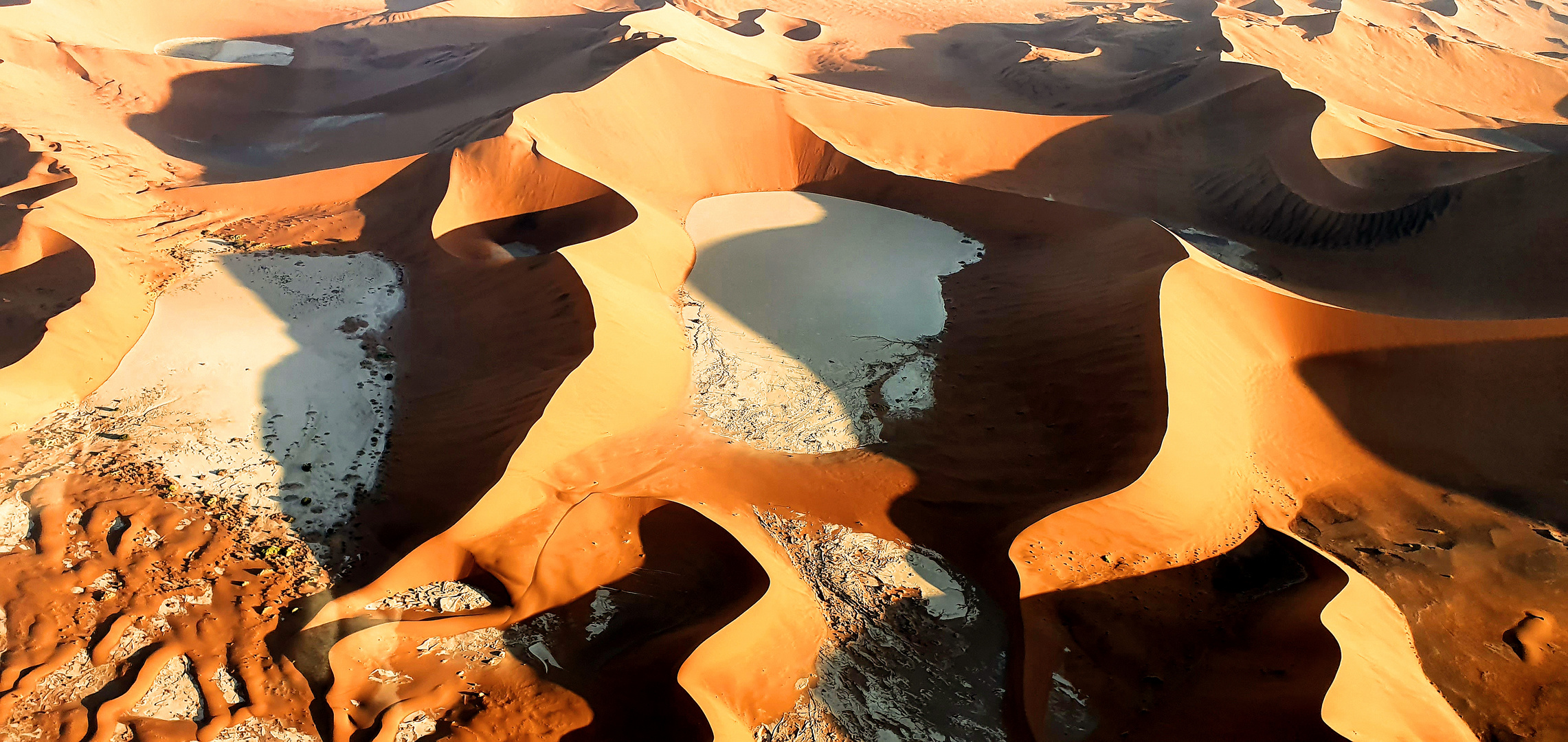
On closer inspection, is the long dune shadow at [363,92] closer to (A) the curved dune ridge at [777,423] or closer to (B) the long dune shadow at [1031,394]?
(A) the curved dune ridge at [777,423]

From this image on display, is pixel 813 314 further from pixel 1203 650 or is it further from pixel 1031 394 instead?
pixel 1203 650

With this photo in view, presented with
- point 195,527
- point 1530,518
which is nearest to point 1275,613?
point 1530,518

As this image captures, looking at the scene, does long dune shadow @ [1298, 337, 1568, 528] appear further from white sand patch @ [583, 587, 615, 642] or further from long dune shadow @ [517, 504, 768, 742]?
white sand patch @ [583, 587, 615, 642]

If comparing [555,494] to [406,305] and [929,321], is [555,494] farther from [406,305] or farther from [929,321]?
[929,321]

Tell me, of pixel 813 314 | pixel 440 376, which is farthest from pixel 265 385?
pixel 813 314

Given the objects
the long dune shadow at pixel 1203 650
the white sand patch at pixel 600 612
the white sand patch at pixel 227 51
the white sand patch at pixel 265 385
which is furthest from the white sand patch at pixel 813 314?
the white sand patch at pixel 227 51

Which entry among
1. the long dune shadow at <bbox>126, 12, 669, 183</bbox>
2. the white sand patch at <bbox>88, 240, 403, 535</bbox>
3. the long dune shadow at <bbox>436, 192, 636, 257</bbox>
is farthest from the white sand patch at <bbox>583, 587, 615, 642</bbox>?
the long dune shadow at <bbox>126, 12, 669, 183</bbox>
